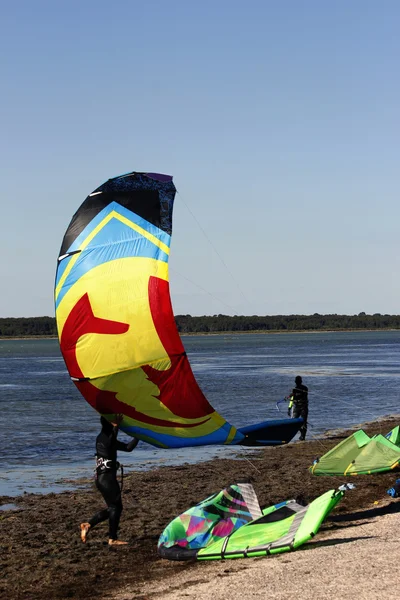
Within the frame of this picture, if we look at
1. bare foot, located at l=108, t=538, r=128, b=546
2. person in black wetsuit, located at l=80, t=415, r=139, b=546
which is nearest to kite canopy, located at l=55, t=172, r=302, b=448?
person in black wetsuit, located at l=80, t=415, r=139, b=546

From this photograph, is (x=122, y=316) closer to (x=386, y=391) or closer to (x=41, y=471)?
(x=41, y=471)

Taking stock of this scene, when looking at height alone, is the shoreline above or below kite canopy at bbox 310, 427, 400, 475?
below

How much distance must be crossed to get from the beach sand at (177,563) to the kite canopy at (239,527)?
159 millimetres

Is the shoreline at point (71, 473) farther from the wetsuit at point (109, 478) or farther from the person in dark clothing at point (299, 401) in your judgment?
the wetsuit at point (109, 478)

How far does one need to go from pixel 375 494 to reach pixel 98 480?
5.67 metres

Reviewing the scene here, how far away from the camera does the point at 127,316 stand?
12.3m

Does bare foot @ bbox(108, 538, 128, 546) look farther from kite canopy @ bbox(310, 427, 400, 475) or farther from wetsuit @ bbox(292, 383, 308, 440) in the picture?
wetsuit @ bbox(292, 383, 308, 440)

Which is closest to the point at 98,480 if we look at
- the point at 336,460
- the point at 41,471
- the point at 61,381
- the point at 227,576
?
the point at 227,576

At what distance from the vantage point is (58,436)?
26.9 metres

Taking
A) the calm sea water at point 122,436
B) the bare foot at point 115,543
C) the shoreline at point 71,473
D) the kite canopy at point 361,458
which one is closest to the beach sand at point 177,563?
the bare foot at point 115,543

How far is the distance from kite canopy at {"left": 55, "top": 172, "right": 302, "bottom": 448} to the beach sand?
1.93 m

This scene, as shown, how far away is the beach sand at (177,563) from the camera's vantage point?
902 centimetres

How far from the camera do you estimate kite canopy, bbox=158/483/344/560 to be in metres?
10.4

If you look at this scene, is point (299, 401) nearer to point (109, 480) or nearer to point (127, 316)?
point (127, 316)
